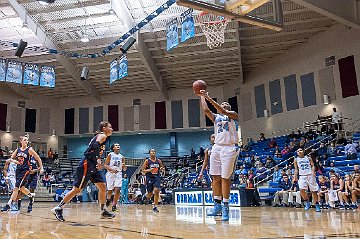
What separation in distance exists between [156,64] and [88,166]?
18191 millimetres

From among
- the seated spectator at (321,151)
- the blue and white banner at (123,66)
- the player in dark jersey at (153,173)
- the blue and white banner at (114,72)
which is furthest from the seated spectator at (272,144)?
the player in dark jersey at (153,173)

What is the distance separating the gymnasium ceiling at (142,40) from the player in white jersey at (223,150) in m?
12.3

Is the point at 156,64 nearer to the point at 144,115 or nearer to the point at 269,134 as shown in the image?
the point at 144,115

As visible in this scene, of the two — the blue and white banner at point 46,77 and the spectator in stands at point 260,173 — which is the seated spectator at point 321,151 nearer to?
the spectator in stands at point 260,173

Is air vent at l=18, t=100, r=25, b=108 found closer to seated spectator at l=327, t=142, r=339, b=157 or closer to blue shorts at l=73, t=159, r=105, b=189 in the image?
seated spectator at l=327, t=142, r=339, b=157

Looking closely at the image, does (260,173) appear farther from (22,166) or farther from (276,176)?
(22,166)

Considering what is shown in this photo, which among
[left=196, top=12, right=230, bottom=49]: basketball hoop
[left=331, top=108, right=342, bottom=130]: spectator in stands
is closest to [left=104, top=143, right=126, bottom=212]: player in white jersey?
[left=196, top=12, right=230, bottom=49]: basketball hoop

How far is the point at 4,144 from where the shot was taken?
1056 inches

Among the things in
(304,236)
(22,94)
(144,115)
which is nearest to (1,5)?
(22,94)

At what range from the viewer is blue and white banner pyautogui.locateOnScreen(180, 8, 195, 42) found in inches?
584

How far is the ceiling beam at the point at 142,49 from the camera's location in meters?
18.0

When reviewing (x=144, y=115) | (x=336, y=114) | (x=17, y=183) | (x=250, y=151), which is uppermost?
(x=144, y=115)

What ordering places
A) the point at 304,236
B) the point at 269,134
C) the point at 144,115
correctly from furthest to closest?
the point at 144,115
the point at 269,134
the point at 304,236

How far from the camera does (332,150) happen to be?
48.3ft
